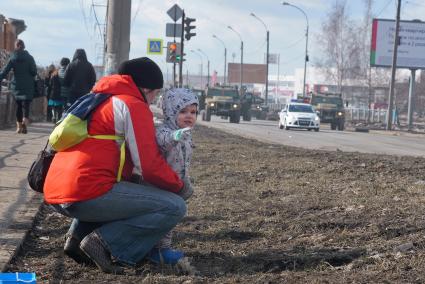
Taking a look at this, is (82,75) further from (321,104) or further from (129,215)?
(321,104)

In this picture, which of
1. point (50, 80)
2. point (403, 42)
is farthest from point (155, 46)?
point (403, 42)

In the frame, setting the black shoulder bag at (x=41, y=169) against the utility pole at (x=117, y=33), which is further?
the utility pole at (x=117, y=33)

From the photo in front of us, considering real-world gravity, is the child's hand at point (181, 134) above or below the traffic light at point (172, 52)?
below

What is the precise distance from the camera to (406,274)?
Answer: 16.3ft

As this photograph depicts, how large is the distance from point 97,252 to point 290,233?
6.87ft

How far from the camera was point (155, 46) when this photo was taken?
2905 cm

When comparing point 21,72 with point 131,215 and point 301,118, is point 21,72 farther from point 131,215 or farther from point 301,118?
point 301,118

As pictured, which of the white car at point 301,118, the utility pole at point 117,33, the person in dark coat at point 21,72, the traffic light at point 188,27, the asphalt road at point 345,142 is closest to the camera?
the utility pole at point 117,33

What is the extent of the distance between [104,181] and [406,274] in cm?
198

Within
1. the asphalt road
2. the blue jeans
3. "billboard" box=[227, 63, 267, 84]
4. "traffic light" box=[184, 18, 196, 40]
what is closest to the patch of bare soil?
the blue jeans

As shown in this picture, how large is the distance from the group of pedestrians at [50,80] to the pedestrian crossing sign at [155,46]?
892 cm

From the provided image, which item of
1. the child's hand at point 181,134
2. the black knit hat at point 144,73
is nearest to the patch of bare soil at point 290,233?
the child's hand at point 181,134

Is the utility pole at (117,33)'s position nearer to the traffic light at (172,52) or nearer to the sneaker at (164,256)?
the sneaker at (164,256)

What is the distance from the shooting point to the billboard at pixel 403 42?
5525 centimetres
